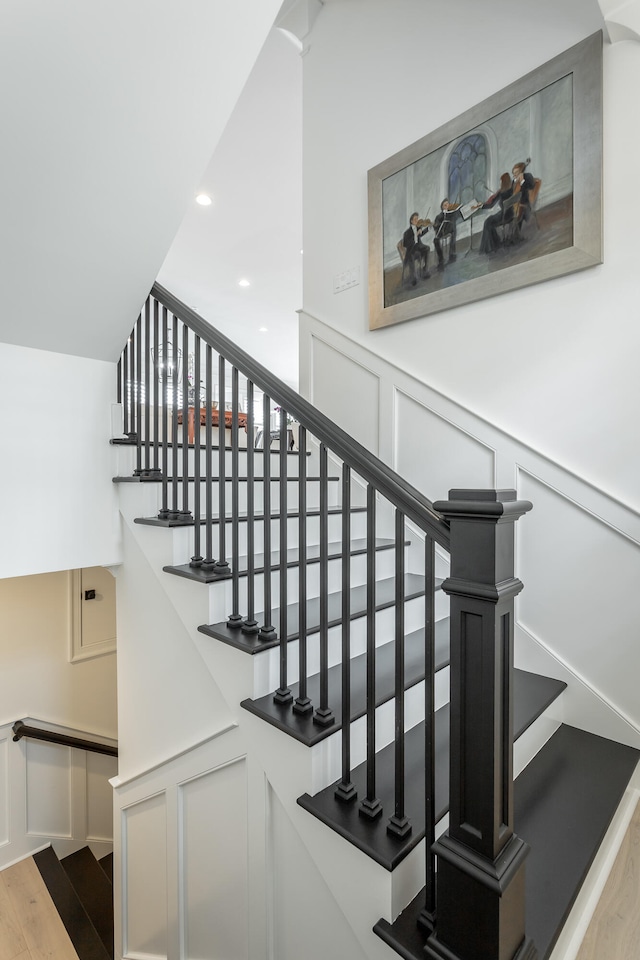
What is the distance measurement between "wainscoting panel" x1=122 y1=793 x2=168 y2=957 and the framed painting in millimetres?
2677

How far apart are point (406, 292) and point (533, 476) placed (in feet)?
3.89

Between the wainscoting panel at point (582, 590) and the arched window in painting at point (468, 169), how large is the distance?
1336 mm

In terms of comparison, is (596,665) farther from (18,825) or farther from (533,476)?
(18,825)

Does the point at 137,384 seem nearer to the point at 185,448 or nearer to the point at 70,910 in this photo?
the point at 185,448

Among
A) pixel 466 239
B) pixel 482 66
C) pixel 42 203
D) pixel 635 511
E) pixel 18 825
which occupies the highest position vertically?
pixel 482 66

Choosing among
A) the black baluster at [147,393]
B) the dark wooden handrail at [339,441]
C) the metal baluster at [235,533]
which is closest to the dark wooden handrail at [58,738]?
the black baluster at [147,393]

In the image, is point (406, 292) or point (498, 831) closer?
point (498, 831)

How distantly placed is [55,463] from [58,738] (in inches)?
95.0

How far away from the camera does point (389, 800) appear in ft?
3.95

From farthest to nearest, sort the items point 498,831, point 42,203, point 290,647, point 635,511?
1. point 635,511
2. point 290,647
3. point 42,203
4. point 498,831

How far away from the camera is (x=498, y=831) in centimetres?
90

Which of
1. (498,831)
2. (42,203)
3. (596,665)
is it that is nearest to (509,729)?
(498,831)

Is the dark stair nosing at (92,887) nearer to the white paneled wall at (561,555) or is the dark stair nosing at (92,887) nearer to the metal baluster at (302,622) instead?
the metal baluster at (302,622)

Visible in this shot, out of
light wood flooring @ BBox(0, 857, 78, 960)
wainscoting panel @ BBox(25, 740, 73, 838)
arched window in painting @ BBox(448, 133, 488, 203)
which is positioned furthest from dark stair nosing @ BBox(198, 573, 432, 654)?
wainscoting panel @ BBox(25, 740, 73, 838)
